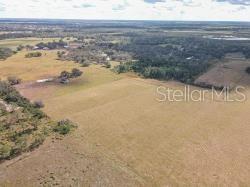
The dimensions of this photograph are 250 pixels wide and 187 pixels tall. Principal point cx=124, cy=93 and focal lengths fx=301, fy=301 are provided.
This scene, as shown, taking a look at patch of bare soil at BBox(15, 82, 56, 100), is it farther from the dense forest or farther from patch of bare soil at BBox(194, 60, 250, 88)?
patch of bare soil at BBox(194, 60, 250, 88)

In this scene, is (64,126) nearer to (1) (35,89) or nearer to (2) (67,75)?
(1) (35,89)

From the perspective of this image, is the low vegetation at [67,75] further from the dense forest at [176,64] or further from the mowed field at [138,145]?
the dense forest at [176,64]

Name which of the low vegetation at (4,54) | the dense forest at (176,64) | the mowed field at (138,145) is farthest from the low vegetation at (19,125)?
the low vegetation at (4,54)

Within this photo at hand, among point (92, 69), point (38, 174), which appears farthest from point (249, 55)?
point (38, 174)

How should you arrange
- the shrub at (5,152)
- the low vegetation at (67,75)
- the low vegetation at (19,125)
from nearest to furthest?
the shrub at (5,152) < the low vegetation at (19,125) < the low vegetation at (67,75)

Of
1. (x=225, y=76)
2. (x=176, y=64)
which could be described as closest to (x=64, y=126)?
(x=225, y=76)

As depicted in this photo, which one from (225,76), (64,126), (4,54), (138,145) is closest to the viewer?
(138,145)
